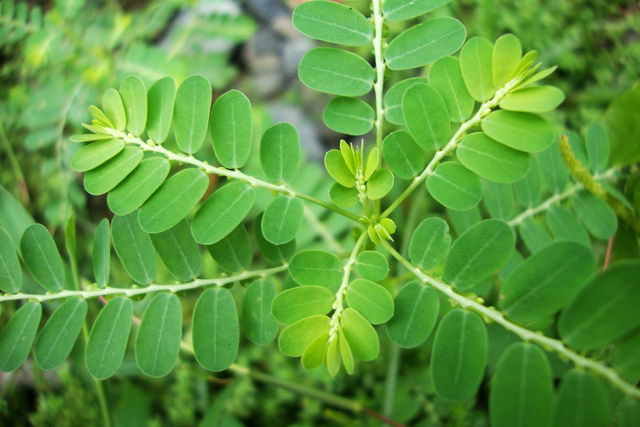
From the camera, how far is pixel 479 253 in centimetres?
76

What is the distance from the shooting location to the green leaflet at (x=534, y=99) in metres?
0.75

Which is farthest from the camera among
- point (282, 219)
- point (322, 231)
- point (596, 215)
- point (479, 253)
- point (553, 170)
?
point (322, 231)

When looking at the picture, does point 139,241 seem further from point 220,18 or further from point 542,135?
point 220,18

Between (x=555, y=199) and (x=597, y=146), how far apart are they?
14cm

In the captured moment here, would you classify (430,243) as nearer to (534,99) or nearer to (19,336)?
(534,99)

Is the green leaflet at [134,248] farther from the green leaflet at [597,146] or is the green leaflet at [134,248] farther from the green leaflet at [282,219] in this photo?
the green leaflet at [597,146]

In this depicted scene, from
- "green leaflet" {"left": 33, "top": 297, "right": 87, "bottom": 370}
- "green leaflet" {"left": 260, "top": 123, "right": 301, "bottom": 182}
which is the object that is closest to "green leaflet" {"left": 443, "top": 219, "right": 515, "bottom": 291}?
"green leaflet" {"left": 260, "top": 123, "right": 301, "bottom": 182}

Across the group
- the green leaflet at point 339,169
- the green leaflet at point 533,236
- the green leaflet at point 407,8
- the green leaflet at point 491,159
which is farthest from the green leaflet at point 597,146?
the green leaflet at point 339,169

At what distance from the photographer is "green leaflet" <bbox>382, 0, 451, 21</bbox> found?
0.88m

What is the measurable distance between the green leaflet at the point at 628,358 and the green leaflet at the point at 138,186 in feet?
2.43

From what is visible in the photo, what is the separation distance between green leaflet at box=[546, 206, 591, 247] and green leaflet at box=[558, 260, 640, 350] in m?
0.42

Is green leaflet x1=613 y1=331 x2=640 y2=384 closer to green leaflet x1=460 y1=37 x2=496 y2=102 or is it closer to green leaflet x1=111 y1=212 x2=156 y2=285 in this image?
green leaflet x1=460 y1=37 x2=496 y2=102

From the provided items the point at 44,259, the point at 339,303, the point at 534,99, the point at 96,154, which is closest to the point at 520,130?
the point at 534,99

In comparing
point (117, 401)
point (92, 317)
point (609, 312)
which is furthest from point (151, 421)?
point (609, 312)
